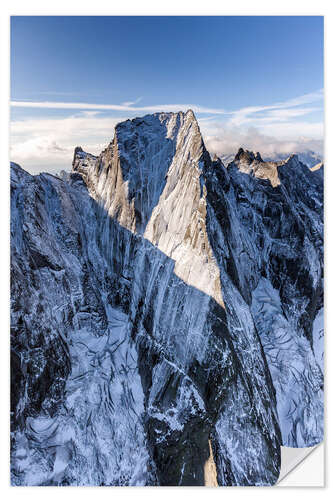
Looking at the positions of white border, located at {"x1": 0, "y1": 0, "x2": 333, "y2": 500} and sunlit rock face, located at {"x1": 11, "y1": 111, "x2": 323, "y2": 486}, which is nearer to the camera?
white border, located at {"x1": 0, "y1": 0, "x2": 333, "y2": 500}

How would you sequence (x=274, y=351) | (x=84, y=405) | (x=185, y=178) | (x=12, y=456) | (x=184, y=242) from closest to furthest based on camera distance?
(x=12, y=456) → (x=84, y=405) → (x=184, y=242) → (x=185, y=178) → (x=274, y=351)

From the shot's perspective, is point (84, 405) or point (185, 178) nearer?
point (84, 405)

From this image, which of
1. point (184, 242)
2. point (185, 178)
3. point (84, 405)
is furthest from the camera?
point (185, 178)

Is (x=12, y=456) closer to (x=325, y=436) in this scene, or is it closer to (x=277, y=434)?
(x=277, y=434)

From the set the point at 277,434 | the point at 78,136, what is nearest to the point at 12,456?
the point at 277,434
